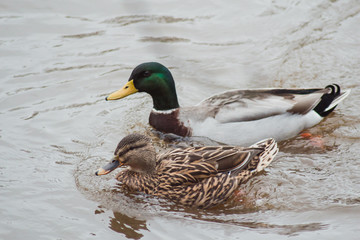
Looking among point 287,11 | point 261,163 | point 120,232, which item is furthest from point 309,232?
point 287,11

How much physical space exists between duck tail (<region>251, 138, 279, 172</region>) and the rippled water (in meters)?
0.15

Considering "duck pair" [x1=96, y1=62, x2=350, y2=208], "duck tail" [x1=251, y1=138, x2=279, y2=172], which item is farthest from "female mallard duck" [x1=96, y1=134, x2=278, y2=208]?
"duck tail" [x1=251, y1=138, x2=279, y2=172]

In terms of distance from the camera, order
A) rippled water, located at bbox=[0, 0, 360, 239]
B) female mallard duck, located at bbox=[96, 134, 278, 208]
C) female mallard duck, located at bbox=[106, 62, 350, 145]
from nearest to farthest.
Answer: rippled water, located at bbox=[0, 0, 360, 239] < female mallard duck, located at bbox=[96, 134, 278, 208] < female mallard duck, located at bbox=[106, 62, 350, 145]

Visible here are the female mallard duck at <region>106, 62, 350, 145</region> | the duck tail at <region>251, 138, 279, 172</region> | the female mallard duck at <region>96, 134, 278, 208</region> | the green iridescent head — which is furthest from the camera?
the green iridescent head

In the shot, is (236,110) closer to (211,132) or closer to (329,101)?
(211,132)

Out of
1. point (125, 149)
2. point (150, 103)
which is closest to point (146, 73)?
point (150, 103)

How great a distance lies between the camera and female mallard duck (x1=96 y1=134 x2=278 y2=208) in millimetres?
6754

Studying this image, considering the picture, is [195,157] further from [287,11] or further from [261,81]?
[287,11]

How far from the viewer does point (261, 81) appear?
1002cm

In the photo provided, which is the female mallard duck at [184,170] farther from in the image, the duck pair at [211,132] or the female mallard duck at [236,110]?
the female mallard duck at [236,110]

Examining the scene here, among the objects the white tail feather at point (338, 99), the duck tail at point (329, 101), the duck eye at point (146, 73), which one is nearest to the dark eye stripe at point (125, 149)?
the duck eye at point (146, 73)

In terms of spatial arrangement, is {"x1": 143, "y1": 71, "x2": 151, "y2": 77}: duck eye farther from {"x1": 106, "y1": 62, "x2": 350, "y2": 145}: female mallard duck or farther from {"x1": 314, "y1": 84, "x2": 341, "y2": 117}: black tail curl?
{"x1": 314, "y1": 84, "x2": 341, "y2": 117}: black tail curl

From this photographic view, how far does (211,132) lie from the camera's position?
8.24 metres

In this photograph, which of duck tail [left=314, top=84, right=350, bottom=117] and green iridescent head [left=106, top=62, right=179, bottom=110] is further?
duck tail [left=314, top=84, right=350, bottom=117]
